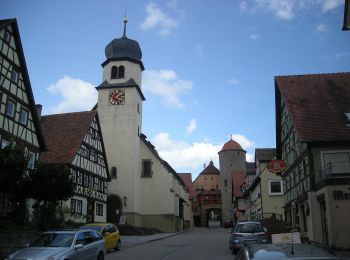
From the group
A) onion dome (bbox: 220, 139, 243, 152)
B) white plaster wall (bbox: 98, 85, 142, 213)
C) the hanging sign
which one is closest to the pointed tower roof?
white plaster wall (bbox: 98, 85, 142, 213)

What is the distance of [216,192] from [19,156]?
94.9 meters

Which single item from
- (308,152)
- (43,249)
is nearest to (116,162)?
(308,152)

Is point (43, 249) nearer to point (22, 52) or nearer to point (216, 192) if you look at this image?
point (22, 52)

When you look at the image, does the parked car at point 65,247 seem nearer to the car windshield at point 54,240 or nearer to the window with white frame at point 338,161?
the car windshield at point 54,240

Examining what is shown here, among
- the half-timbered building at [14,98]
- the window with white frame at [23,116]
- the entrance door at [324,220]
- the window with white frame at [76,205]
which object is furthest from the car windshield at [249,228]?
the window with white frame at [76,205]

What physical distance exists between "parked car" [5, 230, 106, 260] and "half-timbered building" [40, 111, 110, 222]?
16687 millimetres

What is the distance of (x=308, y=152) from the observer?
2683 cm

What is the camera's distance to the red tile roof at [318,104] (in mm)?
26617

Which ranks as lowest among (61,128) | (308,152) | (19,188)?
(19,188)

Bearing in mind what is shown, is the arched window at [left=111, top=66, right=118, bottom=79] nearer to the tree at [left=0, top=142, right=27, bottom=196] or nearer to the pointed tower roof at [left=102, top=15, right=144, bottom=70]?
the pointed tower roof at [left=102, top=15, right=144, bottom=70]

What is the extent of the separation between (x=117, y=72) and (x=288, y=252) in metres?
50.8

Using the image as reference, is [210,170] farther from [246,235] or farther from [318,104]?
[246,235]

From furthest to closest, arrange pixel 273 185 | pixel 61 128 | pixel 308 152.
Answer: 1. pixel 273 185
2. pixel 61 128
3. pixel 308 152

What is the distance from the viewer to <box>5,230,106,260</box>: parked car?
41.9 ft
